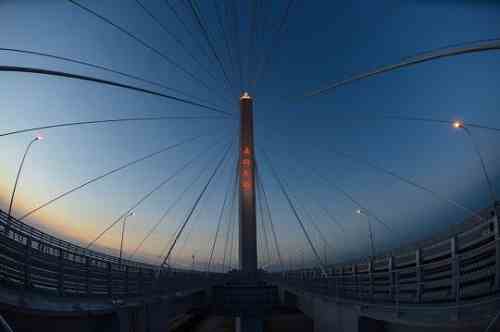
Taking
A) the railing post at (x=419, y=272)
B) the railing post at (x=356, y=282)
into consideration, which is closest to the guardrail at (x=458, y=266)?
the railing post at (x=419, y=272)

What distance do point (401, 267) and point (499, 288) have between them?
121 inches

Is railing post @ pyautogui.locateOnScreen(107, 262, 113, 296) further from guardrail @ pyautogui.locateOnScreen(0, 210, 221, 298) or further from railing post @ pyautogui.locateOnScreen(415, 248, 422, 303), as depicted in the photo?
railing post @ pyautogui.locateOnScreen(415, 248, 422, 303)

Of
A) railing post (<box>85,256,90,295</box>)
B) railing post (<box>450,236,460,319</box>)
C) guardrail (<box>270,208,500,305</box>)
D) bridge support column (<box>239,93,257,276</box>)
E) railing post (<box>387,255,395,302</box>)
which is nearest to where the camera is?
guardrail (<box>270,208,500,305</box>)

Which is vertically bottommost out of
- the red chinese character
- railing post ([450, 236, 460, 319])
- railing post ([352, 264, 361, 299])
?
railing post ([352, 264, 361, 299])

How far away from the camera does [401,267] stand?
7.71m

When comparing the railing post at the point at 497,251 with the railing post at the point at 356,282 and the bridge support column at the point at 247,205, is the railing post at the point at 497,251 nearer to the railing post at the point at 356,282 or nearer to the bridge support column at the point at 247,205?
the railing post at the point at 356,282

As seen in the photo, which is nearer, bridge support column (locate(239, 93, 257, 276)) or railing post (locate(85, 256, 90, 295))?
railing post (locate(85, 256, 90, 295))

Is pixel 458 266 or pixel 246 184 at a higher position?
pixel 246 184

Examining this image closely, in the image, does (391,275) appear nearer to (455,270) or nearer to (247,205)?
(455,270)

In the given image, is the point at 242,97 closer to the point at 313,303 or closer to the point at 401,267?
the point at 313,303

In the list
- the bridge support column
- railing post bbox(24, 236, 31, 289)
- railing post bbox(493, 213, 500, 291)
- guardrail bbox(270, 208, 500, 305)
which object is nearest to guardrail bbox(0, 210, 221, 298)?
railing post bbox(24, 236, 31, 289)

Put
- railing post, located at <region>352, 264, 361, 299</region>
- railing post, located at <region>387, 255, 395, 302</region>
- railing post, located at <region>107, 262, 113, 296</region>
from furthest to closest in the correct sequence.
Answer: railing post, located at <region>352, 264, 361, 299</region>
railing post, located at <region>107, 262, 113, 296</region>
railing post, located at <region>387, 255, 395, 302</region>

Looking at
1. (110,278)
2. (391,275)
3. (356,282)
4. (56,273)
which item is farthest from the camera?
(356,282)

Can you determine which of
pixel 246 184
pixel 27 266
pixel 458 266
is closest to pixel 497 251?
pixel 458 266
